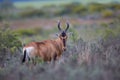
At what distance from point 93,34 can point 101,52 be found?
716cm

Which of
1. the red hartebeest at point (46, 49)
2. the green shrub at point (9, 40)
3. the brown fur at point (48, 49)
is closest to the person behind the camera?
the red hartebeest at point (46, 49)

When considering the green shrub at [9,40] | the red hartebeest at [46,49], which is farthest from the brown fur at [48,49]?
the green shrub at [9,40]

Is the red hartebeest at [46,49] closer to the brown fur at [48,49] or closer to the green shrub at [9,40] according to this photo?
the brown fur at [48,49]

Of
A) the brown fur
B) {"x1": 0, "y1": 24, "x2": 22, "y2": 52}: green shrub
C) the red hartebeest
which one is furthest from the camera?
{"x1": 0, "y1": 24, "x2": 22, "y2": 52}: green shrub

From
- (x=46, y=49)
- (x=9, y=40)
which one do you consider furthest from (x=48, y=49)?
(x=9, y=40)

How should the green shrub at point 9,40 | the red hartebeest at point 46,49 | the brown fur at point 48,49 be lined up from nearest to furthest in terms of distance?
the red hartebeest at point 46,49 < the brown fur at point 48,49 < the green shrub at point 9,40

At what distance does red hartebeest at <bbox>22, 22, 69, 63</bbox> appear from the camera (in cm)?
1700

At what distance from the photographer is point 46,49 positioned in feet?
58.5

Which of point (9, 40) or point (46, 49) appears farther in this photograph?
point (9, 40)

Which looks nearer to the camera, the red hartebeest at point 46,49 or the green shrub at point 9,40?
the red hartebeest at point 46,49

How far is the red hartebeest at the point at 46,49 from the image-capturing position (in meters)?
17.0

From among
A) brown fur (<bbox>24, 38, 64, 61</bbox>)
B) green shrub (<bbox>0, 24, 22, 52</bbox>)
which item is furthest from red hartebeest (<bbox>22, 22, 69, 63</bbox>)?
green shrub (<bbox>0, 24, 22, 52</bbox>)

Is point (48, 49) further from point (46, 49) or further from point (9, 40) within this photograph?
point (9, 40)

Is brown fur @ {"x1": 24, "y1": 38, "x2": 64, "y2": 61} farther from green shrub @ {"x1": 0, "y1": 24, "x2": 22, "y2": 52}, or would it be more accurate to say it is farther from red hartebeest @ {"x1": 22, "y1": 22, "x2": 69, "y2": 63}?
green shrub @ {"x1": 0, "y1": 24, "x2": 22, "y2": 52}
